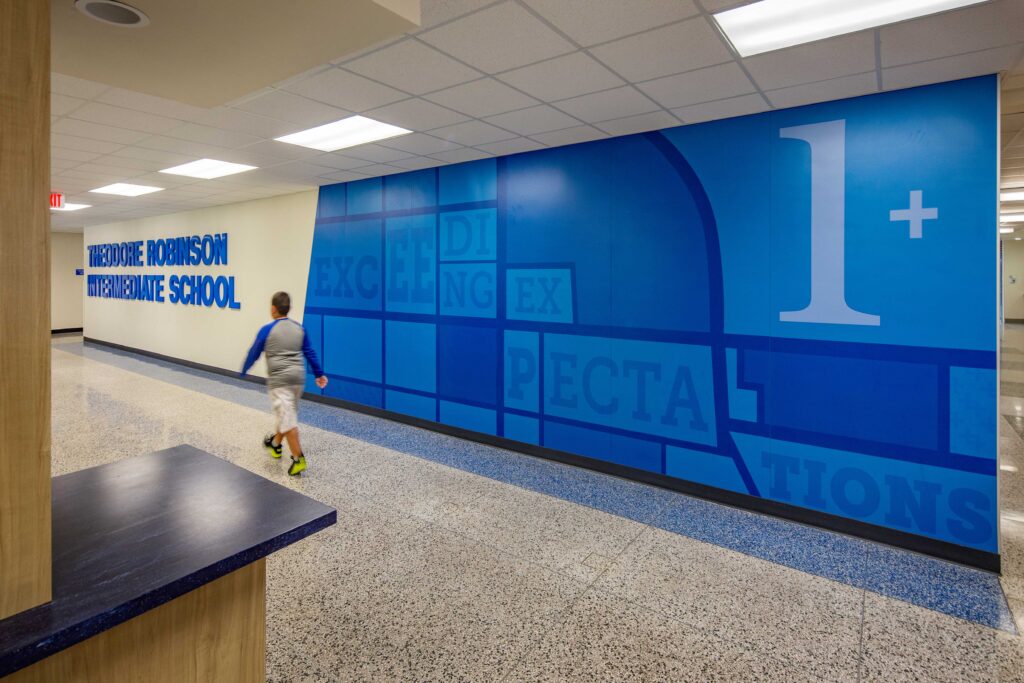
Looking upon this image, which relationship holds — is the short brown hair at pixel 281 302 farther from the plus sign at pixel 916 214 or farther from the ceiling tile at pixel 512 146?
the plus sign at pixel 916 214

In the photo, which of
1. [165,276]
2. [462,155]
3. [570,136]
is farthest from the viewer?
[165,276]

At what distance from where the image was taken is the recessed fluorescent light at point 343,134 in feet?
14.6

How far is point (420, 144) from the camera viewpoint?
490 cm

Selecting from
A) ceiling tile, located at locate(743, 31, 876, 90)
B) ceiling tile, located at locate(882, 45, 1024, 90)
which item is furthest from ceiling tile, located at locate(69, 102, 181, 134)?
ceiling tile, located at locate(882, 45, 1024, 90)

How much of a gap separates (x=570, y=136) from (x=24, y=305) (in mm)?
4144

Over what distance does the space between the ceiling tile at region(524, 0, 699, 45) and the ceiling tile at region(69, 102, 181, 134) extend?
337 centimetres

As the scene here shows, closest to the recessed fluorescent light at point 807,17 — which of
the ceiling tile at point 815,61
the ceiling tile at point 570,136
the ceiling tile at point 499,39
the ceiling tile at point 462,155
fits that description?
the ceiling tile at point 815,61

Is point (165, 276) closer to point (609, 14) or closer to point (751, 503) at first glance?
point (609, 14)

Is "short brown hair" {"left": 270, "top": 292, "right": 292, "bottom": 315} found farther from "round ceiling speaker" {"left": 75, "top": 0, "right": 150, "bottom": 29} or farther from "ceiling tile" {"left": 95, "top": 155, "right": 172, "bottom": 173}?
"round ceiling speaker" {"left": 75, "top": 0, "right": 150, "bottom": 29}

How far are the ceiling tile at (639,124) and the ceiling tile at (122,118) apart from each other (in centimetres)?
349

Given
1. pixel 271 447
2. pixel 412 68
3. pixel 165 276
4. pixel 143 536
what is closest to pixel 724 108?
pixel 412 68

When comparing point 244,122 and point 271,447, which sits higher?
point 244,122

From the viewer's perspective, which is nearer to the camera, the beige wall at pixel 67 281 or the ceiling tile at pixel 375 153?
the ceiling tile at pixel 375 153

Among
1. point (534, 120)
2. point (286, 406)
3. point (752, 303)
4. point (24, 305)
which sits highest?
point (534, 120)
